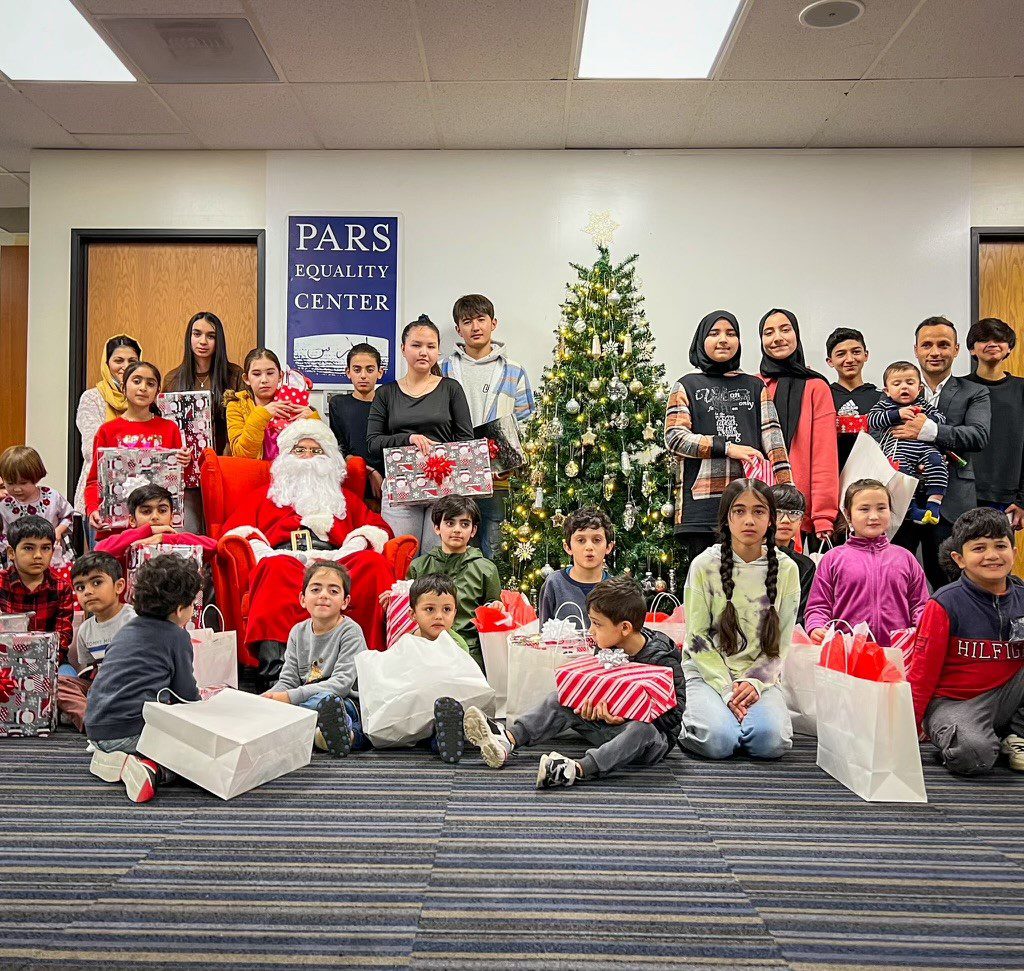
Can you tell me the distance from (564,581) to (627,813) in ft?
5.47

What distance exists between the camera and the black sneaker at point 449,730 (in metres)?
3.49

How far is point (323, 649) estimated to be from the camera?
408cm

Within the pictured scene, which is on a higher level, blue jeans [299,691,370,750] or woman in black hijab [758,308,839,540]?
woman in black hijab [758,308,839,540]

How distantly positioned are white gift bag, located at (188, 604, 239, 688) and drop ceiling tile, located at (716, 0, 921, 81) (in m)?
4.28

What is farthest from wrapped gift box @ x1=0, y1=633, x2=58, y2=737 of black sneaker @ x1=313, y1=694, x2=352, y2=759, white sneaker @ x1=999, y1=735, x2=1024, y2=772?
white sneaker @ x1=999, y1=735, x2=1024, y2=772

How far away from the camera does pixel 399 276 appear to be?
7.14 meters

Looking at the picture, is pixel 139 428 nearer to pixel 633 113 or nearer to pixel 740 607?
pixel 740 607

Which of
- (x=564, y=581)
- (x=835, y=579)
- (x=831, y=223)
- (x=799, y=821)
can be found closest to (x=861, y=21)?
(x=831, y=223)

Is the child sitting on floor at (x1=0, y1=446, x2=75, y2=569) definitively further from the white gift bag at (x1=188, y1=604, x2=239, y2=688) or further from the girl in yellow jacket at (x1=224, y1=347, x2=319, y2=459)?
the white gift bag at (x1=188, y1=604, x2=239, y2=688)

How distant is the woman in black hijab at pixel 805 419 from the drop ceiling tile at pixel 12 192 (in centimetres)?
629

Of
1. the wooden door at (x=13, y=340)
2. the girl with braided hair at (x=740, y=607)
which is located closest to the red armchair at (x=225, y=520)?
the girl with braided hair at (x=740, y=607)

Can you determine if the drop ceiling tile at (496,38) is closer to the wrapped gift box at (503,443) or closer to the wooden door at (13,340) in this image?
the wrapped gift box at (503,443)

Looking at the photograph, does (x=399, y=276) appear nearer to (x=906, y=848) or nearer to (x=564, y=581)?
(x=564, y=581)

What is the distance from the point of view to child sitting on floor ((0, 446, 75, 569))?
5.13 metres
